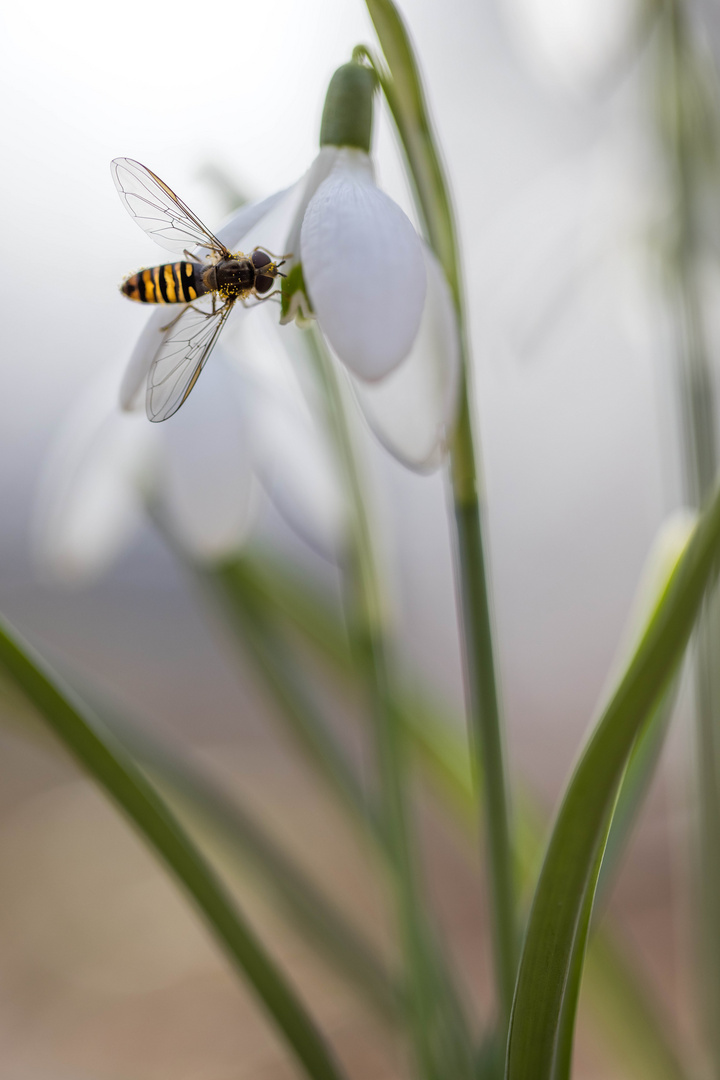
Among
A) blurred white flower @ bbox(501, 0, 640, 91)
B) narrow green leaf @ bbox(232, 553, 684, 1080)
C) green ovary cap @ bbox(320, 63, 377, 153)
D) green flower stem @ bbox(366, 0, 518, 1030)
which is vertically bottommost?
narrow green leaf @ bbox(232, 553, 684, 1080)

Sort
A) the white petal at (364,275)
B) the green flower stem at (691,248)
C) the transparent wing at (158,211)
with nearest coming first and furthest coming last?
the white petal at (364,275)
the transparent wing at (158,211)
the green flower stem at (691,248)

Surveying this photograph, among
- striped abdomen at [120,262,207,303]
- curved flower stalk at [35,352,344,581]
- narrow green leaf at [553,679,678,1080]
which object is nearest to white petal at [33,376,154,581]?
curved flower stalk at [35,352,344,581]

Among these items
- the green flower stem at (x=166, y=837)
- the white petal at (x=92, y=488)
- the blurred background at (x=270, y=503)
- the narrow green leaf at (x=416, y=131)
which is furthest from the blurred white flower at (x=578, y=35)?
the green flower stem at (x=166, y=837)

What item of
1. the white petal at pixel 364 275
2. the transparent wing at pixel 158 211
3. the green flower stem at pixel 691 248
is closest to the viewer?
the white petal at pixel 364 275

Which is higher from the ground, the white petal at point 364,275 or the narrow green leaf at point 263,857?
the white petal at point 364,275

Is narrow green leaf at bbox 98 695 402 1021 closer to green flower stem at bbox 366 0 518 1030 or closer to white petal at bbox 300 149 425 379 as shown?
green flower stem at bbox 366 0 518 1030

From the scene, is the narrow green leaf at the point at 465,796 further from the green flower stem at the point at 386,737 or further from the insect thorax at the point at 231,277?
the insect thorax at the point at 231,277

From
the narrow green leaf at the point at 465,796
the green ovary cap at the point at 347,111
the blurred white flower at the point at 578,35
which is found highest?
the blurred white flower at the point at 578,35
